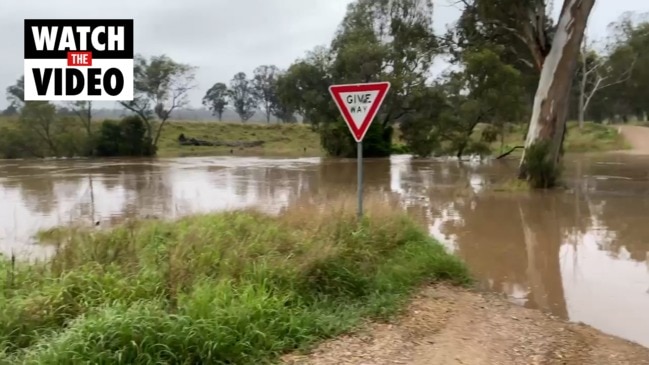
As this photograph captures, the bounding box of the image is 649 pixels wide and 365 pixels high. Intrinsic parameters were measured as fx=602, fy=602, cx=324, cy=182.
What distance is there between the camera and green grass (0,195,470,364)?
4.14m

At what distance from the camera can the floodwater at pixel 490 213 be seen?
733 centimetres

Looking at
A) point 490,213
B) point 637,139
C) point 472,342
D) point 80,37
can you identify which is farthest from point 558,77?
point 637,139

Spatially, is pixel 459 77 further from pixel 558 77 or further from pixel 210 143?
pixel 210 143

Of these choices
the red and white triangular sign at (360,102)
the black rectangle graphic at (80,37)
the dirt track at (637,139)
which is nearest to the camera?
the red and white triangular sign at (360,102)

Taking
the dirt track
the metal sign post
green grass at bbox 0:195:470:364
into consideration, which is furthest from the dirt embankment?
the dirt track

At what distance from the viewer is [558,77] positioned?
17.3 m

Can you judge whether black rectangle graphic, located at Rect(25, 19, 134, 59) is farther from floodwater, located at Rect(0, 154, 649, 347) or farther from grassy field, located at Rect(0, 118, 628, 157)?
grassy field, located at Rect(0, 118, 628, 157)

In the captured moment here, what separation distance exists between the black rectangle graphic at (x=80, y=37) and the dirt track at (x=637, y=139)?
136ft

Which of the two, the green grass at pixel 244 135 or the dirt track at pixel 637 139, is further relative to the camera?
the green grass at pixel 244 135

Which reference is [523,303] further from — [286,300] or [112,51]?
[112,51]

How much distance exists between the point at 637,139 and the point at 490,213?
44.5 m

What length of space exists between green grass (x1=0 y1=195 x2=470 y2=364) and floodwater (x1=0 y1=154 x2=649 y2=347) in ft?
4.81

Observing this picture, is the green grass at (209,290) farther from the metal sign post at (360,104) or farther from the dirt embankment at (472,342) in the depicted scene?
the metal sign post at (360,104)

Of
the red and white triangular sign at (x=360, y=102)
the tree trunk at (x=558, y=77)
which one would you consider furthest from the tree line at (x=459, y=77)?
the red and white triangular sign at (x=360, y=102)
